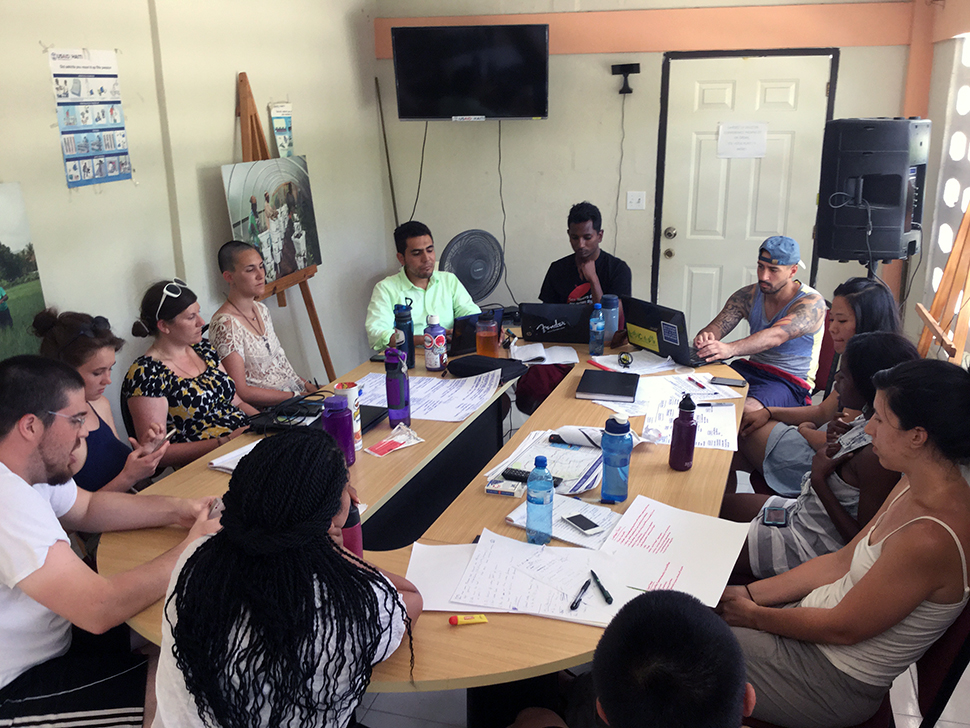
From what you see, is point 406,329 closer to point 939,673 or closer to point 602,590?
point 602,590

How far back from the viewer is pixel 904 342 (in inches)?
85.7

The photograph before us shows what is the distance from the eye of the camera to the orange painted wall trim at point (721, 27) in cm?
436

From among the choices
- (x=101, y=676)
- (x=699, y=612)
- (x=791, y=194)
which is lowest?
(x=101, y=676)

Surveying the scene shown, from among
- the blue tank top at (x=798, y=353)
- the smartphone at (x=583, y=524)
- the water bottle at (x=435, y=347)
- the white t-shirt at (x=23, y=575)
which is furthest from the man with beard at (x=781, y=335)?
the white t-shirt at (x=23, y=575)

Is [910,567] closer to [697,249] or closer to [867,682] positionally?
[867,682]

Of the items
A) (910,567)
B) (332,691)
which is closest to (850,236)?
(910,567)

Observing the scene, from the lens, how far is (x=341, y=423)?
2131 mm

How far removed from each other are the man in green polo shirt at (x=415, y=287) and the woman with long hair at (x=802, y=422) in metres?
1.55

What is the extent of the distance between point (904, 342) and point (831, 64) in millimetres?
2966

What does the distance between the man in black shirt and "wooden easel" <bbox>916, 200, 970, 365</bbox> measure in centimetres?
143

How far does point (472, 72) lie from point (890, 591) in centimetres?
396

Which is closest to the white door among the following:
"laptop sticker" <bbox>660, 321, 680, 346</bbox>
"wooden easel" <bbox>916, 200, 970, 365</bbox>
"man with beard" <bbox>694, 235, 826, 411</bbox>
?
"wooden easel" <bbox>916, 200, 970, 365</bbox>

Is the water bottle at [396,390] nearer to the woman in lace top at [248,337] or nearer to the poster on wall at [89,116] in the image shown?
the woman in lace top at [248,337]

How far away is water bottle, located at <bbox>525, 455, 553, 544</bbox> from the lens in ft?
5.69
